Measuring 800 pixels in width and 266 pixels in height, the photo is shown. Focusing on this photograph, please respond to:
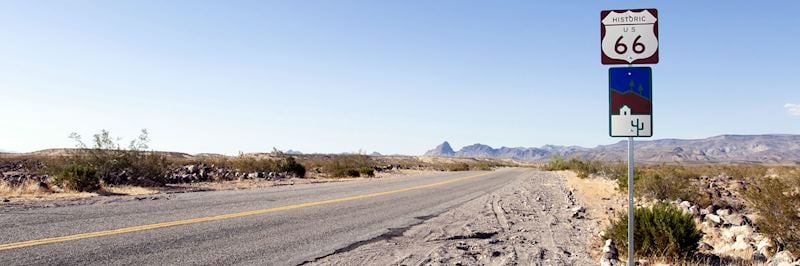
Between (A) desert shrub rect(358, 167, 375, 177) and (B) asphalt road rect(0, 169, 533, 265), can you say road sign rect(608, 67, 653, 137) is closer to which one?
(B) asphalt road rect(0, 169, 533, 265)

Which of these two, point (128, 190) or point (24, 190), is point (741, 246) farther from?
point (24, 190)

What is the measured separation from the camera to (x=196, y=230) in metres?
8.39

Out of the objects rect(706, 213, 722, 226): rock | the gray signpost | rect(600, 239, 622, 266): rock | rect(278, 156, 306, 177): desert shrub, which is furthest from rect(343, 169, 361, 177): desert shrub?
the gray signpost

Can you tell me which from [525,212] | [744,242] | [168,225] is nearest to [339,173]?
[525,212]

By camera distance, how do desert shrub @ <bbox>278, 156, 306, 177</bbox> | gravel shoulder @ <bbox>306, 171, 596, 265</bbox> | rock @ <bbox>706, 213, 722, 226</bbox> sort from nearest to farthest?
gravel shoulder @ <bbox>306, 171, 596, 265</bbox> < rock @ <bbox>706, 213, 722, 226</bbox> < desert shrub @ <bbox>278, 156, 306, 177</bbox>

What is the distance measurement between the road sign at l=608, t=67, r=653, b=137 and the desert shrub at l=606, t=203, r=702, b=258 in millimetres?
2502

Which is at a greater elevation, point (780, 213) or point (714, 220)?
point (780, 213)

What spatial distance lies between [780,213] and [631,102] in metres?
4.29

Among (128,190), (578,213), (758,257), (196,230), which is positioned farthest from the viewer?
(128,190)

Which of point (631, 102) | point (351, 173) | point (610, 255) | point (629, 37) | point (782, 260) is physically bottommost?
point (610, 255)

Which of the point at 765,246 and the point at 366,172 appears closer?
the point at 765,246

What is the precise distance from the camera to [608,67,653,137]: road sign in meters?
5.36

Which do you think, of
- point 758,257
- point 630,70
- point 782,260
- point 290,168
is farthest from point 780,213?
point 290,168

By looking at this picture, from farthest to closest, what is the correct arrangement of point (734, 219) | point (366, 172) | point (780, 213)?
point (366, 172), point (734, 219), point (780, 213)
